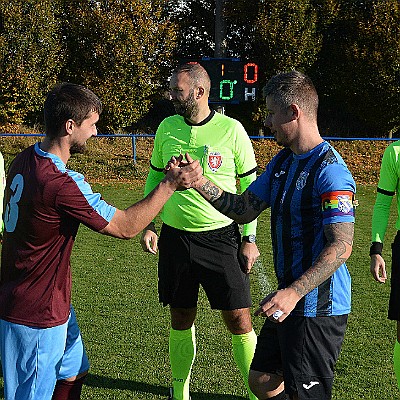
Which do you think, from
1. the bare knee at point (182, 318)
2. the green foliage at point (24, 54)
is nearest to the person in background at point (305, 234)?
the bare knee at point (182, 318)

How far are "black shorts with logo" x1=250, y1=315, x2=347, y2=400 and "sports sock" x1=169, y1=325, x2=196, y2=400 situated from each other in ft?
5.28

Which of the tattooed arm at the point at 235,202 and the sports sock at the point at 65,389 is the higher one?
the tattooed arm at the point at 235,202

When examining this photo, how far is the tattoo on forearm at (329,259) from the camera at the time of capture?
303 cm

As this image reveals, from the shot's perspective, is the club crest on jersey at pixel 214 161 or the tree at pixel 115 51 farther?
the tree at pixel 115 51

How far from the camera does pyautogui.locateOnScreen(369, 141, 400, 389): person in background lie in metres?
4.47

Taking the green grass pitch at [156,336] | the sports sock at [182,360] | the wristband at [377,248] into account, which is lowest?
the green grass pitch at [156,336]

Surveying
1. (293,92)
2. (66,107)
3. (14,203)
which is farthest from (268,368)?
(66,107)

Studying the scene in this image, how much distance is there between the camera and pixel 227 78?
18.0 metres

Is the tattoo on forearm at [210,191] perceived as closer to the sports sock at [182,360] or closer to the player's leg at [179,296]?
the player's leg at [179,296]

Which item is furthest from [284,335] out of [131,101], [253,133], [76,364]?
[253,133]

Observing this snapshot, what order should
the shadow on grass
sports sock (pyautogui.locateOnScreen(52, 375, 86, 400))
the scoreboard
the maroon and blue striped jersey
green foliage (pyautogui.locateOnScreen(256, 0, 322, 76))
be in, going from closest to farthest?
1. the maroon and blue striped jersey
2. sports sock (pyautogui.locateOnScreen(52, 375, 86, 400))
3. the shadow on grass
4. the scoreboard
5. green foliage (pyautogui.locateOnScreen(256, 0, 322, 76))

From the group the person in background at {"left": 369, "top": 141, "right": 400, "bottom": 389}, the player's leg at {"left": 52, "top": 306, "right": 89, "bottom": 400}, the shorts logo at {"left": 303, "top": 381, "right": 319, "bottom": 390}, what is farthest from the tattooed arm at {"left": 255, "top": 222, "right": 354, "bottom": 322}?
the person in background at {"left": 369, "top": 141, "right": 400, "bottom": 389}

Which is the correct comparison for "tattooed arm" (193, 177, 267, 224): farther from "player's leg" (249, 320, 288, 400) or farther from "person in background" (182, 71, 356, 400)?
"player's leg" (249, 320, 288, 400)

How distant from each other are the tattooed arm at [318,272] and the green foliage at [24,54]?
2004cm
